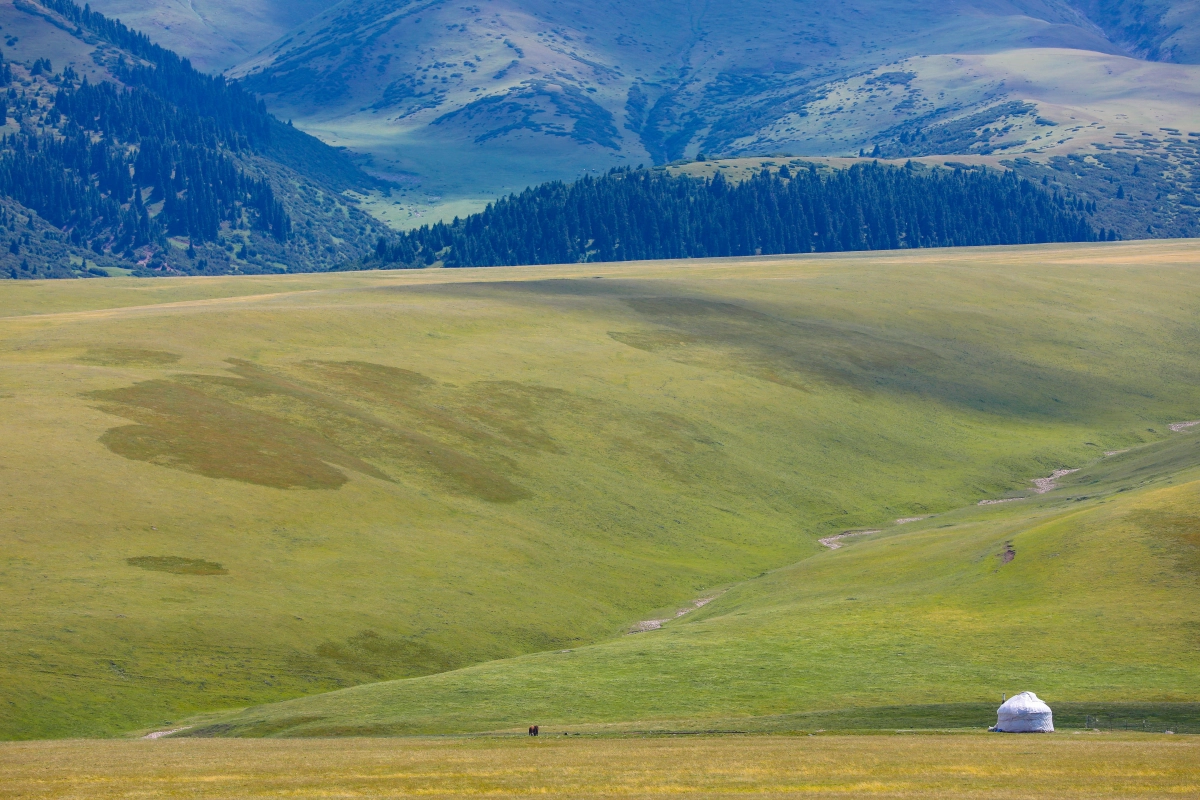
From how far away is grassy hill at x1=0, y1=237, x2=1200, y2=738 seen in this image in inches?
2405

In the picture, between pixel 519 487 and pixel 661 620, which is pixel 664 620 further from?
pixel 519 487

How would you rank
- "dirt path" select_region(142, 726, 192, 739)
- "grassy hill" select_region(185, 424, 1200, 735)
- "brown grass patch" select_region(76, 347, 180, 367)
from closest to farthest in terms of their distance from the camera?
"grassy hill" select_region(185, 424, 1200, 735) → "dirt path" select_region(142, 726, 192, 739) → "brown grass patch" select_region(76, 347, 180, 367)

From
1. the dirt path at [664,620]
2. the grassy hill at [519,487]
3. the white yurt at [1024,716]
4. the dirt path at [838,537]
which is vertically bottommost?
the dirt path at [838,537]

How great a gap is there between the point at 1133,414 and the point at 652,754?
118m

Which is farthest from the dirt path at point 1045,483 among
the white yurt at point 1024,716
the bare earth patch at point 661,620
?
the white yurt at point 1024,716

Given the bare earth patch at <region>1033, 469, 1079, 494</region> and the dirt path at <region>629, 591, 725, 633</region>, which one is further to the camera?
the bare earth patch at <region>1033, 469, 1079, 494</region>

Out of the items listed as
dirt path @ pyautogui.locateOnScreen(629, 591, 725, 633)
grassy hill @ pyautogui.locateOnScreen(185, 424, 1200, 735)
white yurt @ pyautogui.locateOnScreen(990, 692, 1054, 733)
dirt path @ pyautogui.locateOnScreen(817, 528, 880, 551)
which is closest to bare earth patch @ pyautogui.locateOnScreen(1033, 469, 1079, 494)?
dirt path @ pyautogui.locateOnScreen(817, 528, 880, 551)

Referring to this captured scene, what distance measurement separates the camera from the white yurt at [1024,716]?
43.8 metres

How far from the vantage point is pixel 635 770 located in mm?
35438

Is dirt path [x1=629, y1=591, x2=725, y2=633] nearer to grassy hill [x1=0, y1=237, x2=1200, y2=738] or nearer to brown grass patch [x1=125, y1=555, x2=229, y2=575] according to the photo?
grassy hill [x1=0, y1=237, x2=1200, y2=738]

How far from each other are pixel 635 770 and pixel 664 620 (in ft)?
144

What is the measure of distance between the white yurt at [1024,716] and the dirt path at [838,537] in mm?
53971

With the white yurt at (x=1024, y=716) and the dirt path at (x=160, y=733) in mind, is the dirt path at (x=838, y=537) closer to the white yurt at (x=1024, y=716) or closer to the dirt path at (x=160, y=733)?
the white yurt at (x=1024, y=716)

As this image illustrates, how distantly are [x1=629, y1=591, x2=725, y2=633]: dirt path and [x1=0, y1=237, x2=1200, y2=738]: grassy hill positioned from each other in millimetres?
1380
